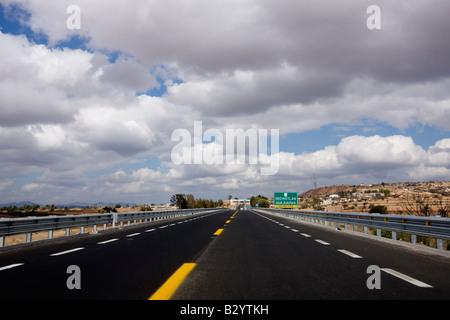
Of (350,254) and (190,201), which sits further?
(190,201)

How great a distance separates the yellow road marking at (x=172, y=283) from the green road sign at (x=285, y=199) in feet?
148

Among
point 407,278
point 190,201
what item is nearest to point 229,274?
point 407,278

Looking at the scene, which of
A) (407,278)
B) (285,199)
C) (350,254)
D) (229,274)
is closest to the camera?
(407,278)

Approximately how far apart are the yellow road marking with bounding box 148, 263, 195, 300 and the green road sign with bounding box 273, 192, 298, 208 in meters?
45.2

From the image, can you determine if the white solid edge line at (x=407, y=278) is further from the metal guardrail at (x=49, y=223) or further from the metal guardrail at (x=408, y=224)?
the metal guardrail at (x=49, y=223)

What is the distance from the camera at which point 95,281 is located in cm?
598

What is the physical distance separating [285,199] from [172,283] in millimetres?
47851

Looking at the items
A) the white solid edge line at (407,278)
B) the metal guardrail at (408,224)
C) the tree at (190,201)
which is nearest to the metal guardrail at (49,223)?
the white solid edge line at (407,278)

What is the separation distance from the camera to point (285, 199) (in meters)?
52.6

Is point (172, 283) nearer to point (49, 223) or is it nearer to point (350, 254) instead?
point (350, 254)

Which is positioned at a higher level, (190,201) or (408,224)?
(408,224)

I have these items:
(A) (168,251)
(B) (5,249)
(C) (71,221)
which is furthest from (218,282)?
(C) (71,221)

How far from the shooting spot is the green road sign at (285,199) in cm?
5166
